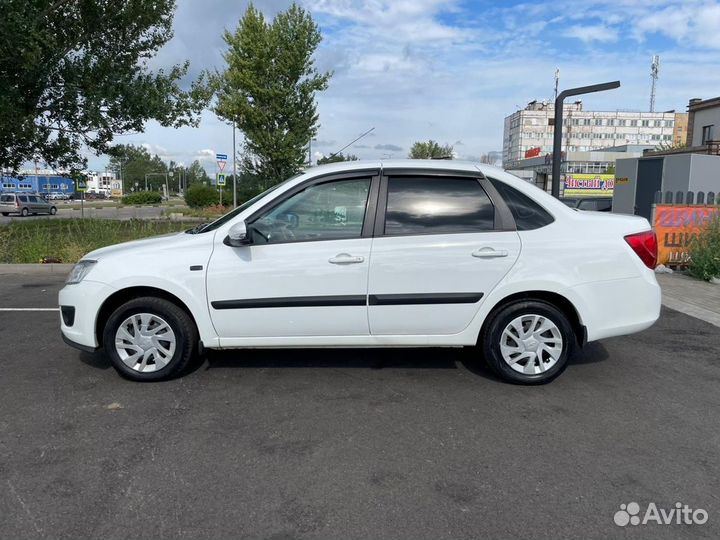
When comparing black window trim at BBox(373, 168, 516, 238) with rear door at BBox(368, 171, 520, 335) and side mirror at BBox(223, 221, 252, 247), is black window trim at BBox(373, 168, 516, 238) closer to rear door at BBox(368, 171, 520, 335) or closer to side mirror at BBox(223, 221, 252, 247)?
rear door at BBox(368, 171, 520, 335)

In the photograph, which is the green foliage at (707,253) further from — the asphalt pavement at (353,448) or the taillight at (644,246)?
the taillight at (644,246)

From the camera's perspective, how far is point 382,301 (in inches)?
172

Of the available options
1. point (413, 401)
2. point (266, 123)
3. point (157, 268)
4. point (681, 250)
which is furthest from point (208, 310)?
point (266, 123)

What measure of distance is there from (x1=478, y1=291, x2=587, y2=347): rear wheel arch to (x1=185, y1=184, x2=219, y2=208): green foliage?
113 ft

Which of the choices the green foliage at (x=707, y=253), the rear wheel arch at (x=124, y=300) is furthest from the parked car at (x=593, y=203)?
the rear wheel arch at (x=124, y=300)

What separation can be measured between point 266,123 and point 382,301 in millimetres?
23106

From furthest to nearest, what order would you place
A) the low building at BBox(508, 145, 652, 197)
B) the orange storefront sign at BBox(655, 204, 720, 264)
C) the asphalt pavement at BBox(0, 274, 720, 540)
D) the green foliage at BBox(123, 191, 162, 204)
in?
the green foliage at BBox(123, 191, 162, 204), the low building at BBox(508, 145, 652, 197), the orange storefront sign at BBox(655, 204, 720, 264), the asphalt pavement at BBox(0, 274, 720, 540)

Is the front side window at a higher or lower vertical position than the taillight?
higher

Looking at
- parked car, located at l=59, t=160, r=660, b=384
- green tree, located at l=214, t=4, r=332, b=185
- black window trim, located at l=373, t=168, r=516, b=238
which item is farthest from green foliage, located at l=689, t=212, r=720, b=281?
green tree, located at l=214, t=4, r=332, b=185

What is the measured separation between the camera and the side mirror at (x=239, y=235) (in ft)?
14.0

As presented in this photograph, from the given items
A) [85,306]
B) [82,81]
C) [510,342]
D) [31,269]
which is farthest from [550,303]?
[82,81]

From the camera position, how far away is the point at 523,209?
4.53 metres

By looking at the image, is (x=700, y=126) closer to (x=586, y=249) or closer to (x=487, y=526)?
(x=586, y=249)

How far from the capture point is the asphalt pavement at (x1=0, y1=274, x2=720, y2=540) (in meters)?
2.77
